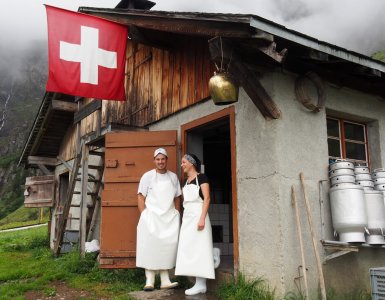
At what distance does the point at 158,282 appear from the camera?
19.7ft

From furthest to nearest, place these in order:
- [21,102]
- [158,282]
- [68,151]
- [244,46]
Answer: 1. [21,102]
2. [68,151]
3. [158,282]
4. [244,46]

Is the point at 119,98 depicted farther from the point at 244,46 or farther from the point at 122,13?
the point at 244,46

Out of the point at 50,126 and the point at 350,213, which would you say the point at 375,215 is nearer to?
the point at 350,213

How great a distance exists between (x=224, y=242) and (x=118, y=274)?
286 cm

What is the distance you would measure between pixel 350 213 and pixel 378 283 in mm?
825

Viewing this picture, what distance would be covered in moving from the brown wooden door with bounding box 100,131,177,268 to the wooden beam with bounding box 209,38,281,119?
1987 mm

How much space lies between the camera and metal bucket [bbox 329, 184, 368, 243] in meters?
4.93

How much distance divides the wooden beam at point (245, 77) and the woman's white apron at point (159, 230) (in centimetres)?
175

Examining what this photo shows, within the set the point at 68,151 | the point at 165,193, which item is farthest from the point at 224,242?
the point at 68,151

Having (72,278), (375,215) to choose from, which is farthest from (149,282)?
(375,215)

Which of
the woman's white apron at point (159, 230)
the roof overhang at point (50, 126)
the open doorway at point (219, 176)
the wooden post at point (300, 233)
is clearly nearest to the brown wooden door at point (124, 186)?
the open doorway at point (219, 176)

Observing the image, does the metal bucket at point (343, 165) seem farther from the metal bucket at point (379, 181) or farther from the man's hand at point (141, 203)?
the man's hand at point (141, 203)

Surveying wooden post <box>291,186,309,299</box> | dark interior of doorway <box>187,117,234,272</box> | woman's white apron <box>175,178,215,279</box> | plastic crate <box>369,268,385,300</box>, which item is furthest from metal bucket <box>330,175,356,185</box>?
dark interior of doorway <box>187,117,234,272</box>

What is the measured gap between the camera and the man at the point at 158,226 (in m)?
5.54
